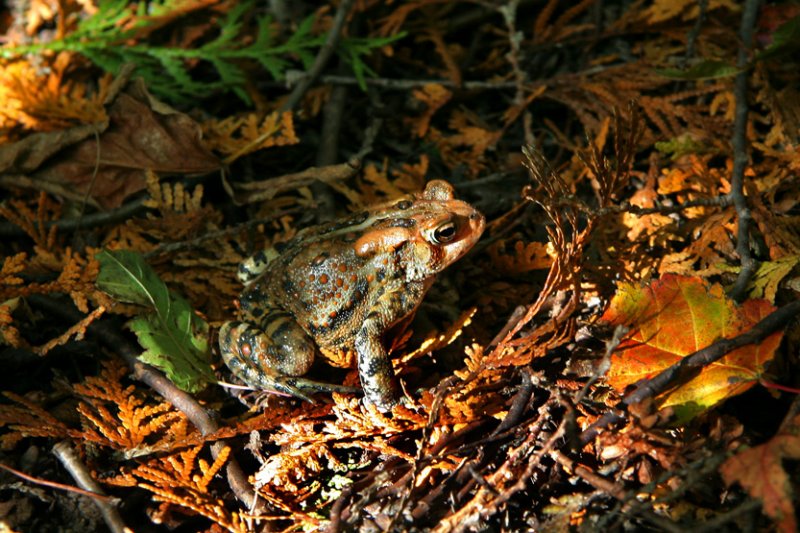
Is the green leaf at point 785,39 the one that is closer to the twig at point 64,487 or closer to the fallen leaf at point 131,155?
the fallen leaf at point 131,155

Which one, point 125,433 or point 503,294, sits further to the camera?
point 503,294

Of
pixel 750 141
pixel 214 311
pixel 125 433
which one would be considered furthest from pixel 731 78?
pixel 125 433

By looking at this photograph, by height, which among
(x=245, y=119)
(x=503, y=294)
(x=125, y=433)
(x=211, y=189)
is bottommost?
(x=503, y=294)

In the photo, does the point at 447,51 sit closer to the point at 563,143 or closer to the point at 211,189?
the point at 563,143

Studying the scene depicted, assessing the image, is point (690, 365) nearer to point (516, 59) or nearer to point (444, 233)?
point (444, 233)

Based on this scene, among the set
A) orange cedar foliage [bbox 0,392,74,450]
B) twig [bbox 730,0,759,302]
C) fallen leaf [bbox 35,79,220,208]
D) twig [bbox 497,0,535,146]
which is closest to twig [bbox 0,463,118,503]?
orange cedar foliage [bbox 0,392,74,450]

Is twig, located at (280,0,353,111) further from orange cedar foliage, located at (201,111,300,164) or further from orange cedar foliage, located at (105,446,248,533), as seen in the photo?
orange cedar foliage, located at (105,446,248,533)

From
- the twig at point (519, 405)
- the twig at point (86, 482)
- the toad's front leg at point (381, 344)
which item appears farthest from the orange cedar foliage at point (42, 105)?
the twig at point (519, 405)

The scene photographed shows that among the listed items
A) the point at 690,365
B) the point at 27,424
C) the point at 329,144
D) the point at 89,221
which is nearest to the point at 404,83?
the point at 329,144
